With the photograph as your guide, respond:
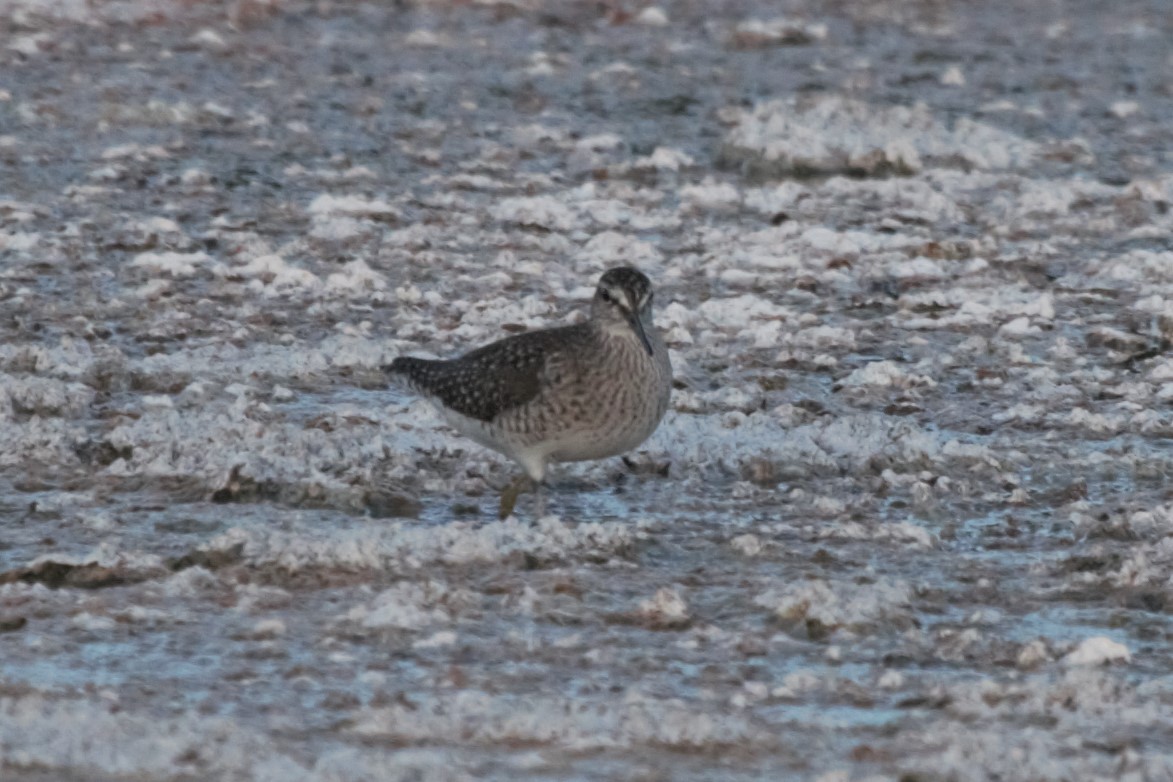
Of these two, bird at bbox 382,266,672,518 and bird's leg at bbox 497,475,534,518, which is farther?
bird's leg at bbox 497,475,534,518

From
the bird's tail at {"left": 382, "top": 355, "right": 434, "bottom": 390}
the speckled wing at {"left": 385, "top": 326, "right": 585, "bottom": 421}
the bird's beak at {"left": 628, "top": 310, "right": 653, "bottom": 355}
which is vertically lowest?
the bird's tail at {"left": 382, "top": 355, "right": 434, "bottom": 390}

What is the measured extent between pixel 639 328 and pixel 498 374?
2.00ft

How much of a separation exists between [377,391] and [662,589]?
325 cm

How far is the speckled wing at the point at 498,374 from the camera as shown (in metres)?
8.73

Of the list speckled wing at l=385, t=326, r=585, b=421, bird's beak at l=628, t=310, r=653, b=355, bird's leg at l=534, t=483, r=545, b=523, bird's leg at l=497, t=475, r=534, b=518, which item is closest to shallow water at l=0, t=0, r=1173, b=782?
bird's leg at l=497, t=475, r=534, b=518

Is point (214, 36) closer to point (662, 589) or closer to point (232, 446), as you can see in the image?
point (232, 446)

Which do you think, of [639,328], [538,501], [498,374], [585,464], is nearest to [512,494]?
[538,501]

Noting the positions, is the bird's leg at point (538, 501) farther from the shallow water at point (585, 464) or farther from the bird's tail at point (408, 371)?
the bird's tail at point (408, 371)

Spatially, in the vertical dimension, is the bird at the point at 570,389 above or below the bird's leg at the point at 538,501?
above

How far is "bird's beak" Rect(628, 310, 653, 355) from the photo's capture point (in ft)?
28.5

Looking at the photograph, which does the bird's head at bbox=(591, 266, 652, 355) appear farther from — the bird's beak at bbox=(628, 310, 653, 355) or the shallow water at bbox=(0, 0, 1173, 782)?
the shallow water at bbox=(0, 0, 1173, 782)

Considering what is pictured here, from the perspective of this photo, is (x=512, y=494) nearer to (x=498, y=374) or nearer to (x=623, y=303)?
(x=498, y=374)

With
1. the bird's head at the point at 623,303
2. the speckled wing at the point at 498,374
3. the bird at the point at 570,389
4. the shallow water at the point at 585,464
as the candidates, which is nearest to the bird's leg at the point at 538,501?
the bird at the point at 570,389

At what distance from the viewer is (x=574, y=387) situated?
8.62 meters
